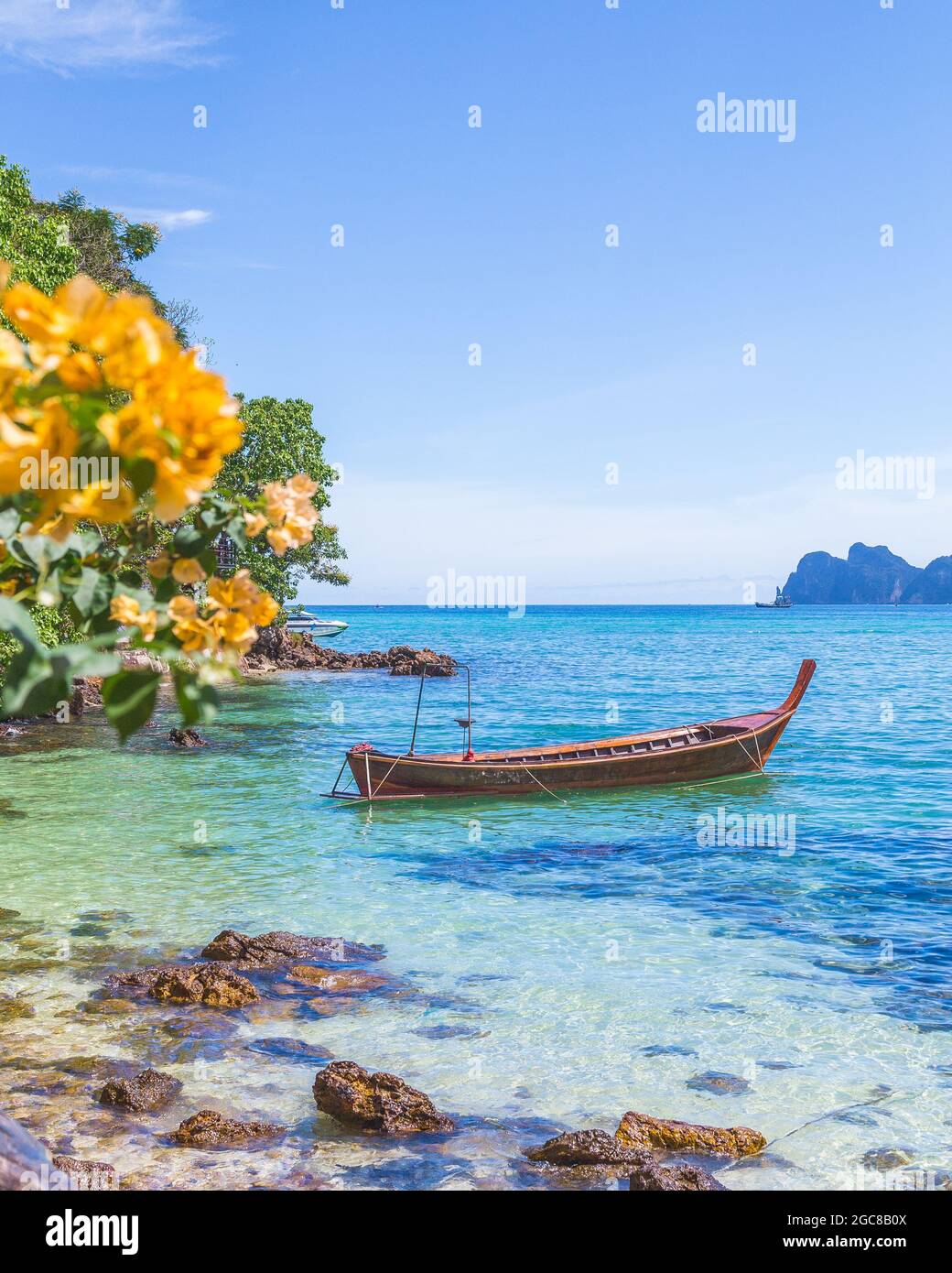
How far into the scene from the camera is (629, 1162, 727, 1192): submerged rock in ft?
→ 21.0

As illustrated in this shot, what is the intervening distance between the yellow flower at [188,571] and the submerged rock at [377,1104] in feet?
20.5

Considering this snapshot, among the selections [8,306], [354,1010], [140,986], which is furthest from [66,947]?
[8,306]

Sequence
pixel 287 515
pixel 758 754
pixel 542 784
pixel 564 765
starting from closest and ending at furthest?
1. pixel 287 515
2. pixel 564 765
3. pixel 542 784
4. pixel 758 754

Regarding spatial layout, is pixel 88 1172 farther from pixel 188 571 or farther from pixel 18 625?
pixel 18 625

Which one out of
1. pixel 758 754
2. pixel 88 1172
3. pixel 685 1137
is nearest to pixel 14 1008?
pixel 88 1172

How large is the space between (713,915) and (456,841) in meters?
5.98

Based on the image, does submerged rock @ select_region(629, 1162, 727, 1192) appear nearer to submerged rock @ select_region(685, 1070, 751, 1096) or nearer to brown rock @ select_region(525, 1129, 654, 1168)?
brown rock @ select_region(525, 1129, 654, 1168)

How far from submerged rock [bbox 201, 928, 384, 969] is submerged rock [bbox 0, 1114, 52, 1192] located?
7630 mm

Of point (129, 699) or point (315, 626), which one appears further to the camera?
point (315, 626)

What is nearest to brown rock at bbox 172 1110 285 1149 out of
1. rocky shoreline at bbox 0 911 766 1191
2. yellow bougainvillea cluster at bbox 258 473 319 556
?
rocky shoreline at bbox 0 911 766 1191

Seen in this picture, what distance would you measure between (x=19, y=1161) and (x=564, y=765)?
1837cm

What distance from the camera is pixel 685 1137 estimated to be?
7426 mm

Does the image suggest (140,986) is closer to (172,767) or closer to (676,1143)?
(676,1143)
